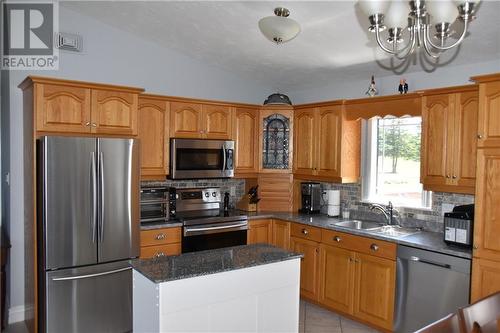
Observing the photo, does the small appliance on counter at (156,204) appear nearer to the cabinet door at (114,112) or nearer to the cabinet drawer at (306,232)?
the cabinet door at (114,112)

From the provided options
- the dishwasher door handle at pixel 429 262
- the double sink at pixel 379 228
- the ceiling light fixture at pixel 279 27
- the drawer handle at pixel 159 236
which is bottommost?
the dishwasher door handle at pixel 429 262

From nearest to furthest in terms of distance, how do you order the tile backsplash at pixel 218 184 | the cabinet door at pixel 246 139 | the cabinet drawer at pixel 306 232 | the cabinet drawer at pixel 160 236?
1. the cabinet drawer at pixel 160 236
2. the cabinet drawer at pixel 306 232
3. the tile backsplash at pixel 218 184
4. the cabinet door at pixel 246 139

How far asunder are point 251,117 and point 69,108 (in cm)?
207

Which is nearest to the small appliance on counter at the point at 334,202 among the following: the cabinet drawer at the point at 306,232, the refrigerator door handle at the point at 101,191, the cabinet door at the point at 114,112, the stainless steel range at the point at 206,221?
the cabinet drawer at the point at 306,232

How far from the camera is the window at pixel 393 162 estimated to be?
158 inches

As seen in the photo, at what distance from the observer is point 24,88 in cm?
350

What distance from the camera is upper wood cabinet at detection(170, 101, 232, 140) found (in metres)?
4.17

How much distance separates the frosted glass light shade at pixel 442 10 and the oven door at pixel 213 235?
3.00 m

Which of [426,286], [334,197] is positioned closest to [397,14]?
[426,286]

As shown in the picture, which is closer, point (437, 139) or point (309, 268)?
point (437, 139)

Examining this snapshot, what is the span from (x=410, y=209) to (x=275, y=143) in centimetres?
169

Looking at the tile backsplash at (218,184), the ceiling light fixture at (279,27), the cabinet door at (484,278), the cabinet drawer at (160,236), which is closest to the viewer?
the ceiling light fixture at (279,27)

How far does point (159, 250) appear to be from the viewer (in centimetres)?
382

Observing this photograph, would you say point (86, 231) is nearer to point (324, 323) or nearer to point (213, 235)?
point (213, 235)
